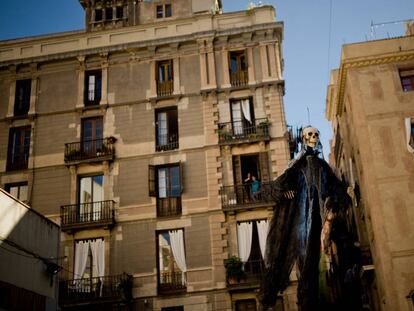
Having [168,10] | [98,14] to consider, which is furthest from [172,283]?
[98,14]

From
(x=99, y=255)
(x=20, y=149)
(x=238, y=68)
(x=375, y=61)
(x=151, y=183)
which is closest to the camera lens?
(x=375, y=61)

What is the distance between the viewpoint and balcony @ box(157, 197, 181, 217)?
1067 inches

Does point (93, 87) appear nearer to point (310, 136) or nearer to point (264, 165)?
point (264, 165)

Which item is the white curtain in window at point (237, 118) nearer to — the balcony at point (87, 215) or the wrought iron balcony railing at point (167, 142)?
the wrought iron balcony railing at point (167, 142)

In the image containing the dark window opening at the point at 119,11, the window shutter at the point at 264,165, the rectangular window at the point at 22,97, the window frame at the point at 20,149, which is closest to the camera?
the window shutter at the point at 264,165

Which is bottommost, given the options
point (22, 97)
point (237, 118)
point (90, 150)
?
point (90, 150)

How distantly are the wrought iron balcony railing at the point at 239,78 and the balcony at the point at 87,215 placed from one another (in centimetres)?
891

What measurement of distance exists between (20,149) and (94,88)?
5.19 meters

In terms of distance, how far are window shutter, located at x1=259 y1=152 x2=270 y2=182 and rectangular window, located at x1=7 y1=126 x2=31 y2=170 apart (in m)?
12.4

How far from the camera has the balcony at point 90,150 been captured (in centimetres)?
2845

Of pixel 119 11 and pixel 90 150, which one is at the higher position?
pixel 119 11

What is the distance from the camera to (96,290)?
84.5ft

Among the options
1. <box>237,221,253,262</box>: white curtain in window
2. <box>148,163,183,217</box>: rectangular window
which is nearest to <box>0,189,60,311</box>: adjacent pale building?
<box>148,163,183,217</box>: rectangular window

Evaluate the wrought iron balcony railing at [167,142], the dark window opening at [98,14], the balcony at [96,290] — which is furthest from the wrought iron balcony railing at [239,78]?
the balcony at [96,290]
